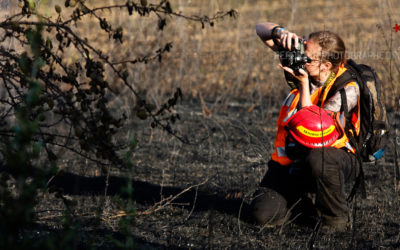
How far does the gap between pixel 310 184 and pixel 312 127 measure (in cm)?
50

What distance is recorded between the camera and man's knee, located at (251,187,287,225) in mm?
3540

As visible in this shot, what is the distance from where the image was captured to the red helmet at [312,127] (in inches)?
127

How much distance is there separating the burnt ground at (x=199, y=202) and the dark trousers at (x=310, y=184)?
0.38 feet

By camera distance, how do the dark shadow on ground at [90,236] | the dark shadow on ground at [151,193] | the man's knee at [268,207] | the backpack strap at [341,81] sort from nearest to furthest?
the dark shadow on ground at [90,236] < the backpack strap at [341,81] < the man's knee at [268,207] < the dark shadow on ground at [151,193]

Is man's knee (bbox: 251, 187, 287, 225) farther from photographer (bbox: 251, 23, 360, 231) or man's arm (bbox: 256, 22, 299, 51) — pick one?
man's arm (bbox: 256, 22, 299, 51)

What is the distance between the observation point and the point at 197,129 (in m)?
6.20

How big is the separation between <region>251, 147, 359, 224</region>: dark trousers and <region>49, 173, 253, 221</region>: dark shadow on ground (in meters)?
0.17

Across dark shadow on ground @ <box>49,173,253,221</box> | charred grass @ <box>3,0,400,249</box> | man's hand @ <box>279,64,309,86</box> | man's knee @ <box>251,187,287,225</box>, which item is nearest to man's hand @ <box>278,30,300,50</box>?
man's hand @ <box>279,64,309,86</box>

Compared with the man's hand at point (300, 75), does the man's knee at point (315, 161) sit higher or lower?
lower

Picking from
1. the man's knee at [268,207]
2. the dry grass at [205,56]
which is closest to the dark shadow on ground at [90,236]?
the man's knee at [268,207]

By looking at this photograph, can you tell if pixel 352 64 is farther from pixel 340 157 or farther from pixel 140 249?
pixel 140 249

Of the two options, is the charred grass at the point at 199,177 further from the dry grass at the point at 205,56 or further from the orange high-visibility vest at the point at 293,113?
the orange high-visibility vest at the point at 293,113

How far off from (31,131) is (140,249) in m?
1.64

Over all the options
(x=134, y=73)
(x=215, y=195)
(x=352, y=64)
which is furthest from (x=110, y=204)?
(x=134, y=73)
